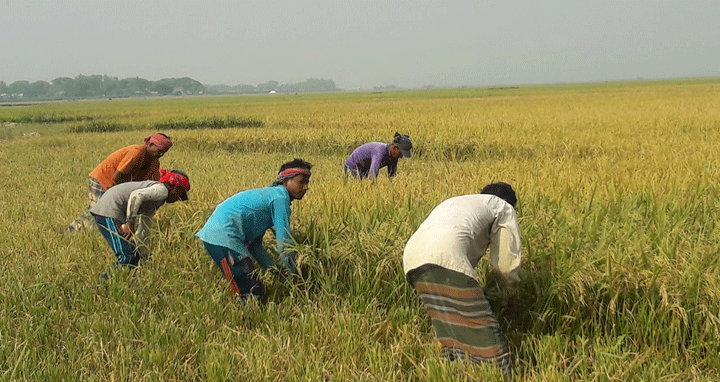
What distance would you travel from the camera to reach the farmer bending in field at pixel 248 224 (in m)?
3.62

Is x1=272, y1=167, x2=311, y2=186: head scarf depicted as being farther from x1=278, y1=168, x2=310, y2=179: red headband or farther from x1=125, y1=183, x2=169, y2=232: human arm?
x1=125, y1=183, x2=169, y2=232: human arm

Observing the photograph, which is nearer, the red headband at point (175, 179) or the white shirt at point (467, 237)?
the white shirt at point (467, 237)

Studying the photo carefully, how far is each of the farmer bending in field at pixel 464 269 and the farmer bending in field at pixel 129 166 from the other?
10.5 feet

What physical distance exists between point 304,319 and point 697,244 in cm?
250

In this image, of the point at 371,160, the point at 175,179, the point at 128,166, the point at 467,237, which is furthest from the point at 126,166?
the point at 467,237

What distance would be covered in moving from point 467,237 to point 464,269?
0.64ft

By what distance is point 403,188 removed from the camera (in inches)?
206

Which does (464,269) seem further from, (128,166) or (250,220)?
(128,166)

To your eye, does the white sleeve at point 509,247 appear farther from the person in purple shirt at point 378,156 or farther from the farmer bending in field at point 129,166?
the farmer bending in field at point 129,166

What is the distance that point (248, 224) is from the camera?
3729 millimetres

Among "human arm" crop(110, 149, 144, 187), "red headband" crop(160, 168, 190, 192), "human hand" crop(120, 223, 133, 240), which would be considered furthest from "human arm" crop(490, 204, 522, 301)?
"human arm" crop(110, 149, 144, 187)

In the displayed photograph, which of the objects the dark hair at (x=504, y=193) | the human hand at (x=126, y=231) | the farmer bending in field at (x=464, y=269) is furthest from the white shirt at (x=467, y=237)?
the human hand at (x=126, y=231)

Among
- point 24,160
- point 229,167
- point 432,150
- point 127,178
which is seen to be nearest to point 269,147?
point 229,167

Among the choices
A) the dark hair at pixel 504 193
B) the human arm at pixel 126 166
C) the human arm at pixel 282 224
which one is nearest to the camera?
the dark hair at pixel 504 193
